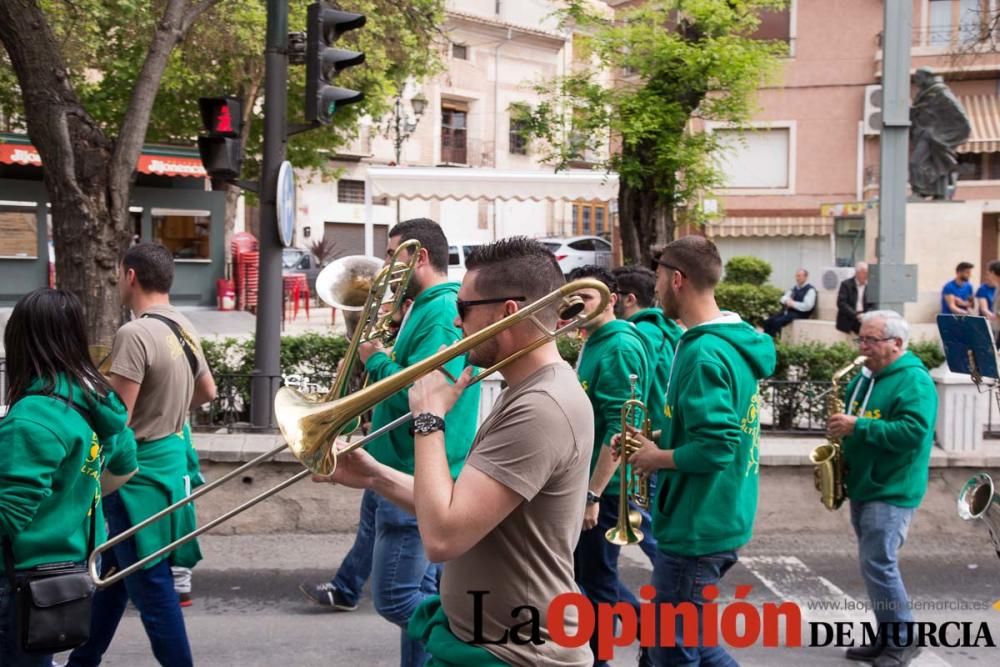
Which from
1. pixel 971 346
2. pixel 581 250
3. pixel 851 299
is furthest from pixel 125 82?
pixel 971 346

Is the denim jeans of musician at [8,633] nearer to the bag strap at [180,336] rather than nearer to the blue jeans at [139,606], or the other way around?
the blue jeans at [139,606]

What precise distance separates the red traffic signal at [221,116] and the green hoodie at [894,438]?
4.81 m

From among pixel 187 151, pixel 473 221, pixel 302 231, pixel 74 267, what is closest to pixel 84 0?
pixel 74 267

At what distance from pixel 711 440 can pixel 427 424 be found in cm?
163

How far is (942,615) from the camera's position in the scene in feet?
19.6

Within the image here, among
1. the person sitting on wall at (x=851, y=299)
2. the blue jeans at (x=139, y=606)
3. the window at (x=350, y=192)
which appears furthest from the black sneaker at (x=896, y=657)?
the window at (x=350, y=192)

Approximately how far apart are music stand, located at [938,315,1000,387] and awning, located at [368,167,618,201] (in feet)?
44.6

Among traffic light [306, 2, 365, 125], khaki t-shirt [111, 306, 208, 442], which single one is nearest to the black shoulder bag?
khaki t-shirt [111, 306, 208, 442]

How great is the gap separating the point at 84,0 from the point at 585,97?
6.48 m

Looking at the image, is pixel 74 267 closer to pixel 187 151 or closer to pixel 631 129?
pixel 631 129

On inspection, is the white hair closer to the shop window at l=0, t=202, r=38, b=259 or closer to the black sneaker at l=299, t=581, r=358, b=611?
the black sneaker at l=299, t=581, r=358, b=611

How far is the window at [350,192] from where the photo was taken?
41719 mm

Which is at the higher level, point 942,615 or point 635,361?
point 635,361

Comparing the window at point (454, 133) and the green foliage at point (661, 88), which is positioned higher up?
the window at point (454, 133)
